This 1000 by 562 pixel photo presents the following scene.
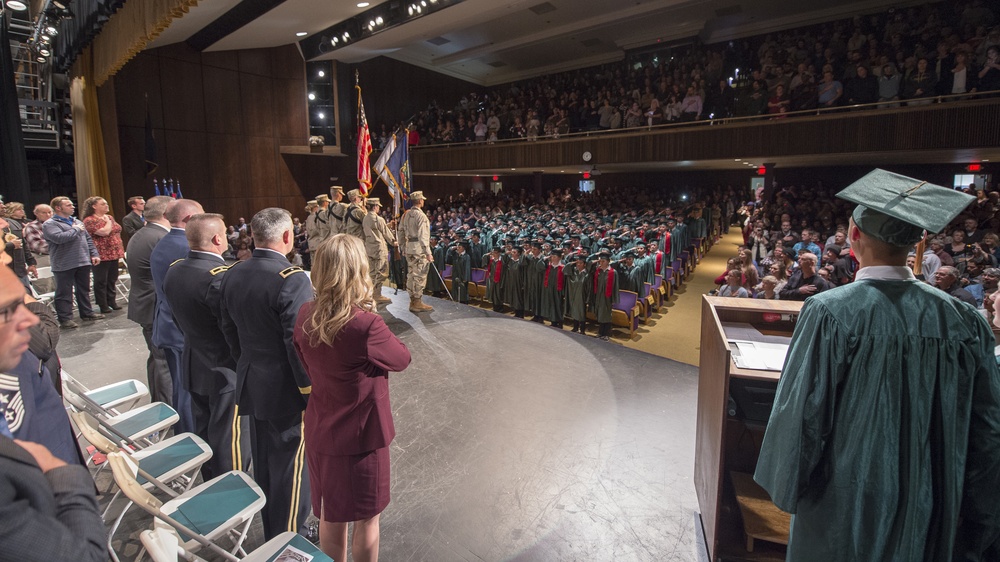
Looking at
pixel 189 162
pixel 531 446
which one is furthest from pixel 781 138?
pixel 189 162

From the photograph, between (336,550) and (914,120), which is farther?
(914,120)

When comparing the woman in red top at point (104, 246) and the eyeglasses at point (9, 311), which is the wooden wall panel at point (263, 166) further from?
the eyeglasses at point (9, 311)

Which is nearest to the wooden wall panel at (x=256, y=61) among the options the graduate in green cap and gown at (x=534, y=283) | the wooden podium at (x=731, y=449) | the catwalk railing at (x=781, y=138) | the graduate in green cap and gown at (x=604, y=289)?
the catwalk railing at (x=781, y=138)

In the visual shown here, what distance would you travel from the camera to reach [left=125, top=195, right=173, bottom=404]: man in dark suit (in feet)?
10.2

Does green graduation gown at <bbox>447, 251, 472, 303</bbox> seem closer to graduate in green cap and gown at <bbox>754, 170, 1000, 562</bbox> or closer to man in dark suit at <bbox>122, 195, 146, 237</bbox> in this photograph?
man in dark suit at <bbox>122, 195, 146, 237</bbox>

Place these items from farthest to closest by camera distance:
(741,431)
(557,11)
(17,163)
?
(557,11) → (17,163) → (741,431)

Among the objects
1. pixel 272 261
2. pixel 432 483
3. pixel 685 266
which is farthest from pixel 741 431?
pixel 685 266

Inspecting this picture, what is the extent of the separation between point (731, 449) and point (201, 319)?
258cm

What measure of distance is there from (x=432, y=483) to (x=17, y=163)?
9073 mm

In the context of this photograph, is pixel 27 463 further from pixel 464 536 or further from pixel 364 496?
pixel 464 536

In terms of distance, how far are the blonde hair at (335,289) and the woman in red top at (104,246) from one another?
5.35 metres

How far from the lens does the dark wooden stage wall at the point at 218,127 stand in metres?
11.1

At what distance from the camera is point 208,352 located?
7.93 ft

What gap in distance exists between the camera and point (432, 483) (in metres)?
2.72
